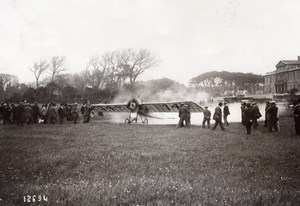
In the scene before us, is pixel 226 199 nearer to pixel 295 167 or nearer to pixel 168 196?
pixel 168 196

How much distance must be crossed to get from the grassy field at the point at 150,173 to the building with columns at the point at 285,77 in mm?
35575

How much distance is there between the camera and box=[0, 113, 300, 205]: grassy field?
519cm

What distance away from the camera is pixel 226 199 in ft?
17.1

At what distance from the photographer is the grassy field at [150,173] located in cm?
519

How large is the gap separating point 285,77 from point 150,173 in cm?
5816

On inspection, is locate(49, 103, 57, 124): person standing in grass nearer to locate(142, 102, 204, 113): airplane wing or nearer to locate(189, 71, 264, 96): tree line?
locate(142, 102, 204, 113): airplane wing

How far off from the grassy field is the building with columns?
35575 millimetres

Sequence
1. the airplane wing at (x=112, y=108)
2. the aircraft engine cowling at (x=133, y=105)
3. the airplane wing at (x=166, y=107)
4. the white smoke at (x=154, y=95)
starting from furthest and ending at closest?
the white smoke at (x=154, y=95) → the airplane wing at (x=112, y=108) → the aircraft engine cowling at (x=133, y=105) → the airplane wing at (x=166, y=107)

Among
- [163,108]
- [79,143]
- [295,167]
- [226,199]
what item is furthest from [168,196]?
[163,108]

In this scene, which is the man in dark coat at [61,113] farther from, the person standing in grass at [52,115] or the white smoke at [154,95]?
the white smoke at [154,95]

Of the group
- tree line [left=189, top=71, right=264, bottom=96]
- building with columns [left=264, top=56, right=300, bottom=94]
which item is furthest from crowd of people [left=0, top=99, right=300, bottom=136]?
tree line [left=189, top=71, right=264, bottom=96]

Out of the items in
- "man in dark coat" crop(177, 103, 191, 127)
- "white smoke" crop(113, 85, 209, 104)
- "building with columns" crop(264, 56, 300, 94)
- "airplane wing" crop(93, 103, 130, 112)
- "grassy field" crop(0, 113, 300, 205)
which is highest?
"building with columns" crop(264, 56, 300, 94)

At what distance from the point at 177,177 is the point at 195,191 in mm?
1122

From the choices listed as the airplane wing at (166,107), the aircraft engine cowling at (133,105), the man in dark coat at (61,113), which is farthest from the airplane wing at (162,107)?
the man in dark coat at (61,113)
